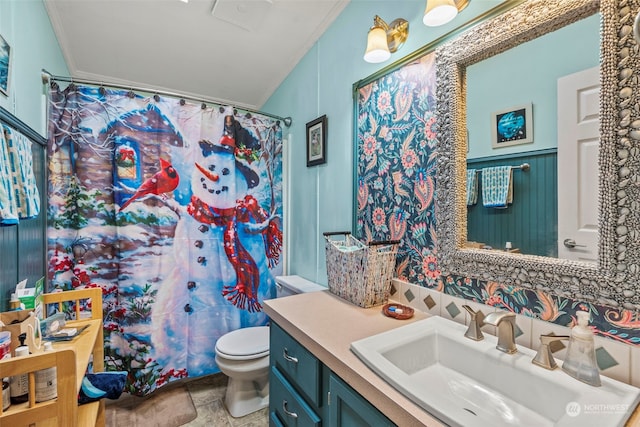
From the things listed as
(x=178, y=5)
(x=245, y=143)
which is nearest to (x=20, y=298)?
(x=245, y=143)

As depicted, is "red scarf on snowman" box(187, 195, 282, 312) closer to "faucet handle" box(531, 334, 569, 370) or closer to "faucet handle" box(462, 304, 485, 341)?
"faucet handle" box(462, 304, 485, 341)

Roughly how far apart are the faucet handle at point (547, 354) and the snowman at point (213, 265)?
5.71 feet

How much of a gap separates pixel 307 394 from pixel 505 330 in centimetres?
67

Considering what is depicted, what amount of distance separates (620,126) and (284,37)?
1.88 m

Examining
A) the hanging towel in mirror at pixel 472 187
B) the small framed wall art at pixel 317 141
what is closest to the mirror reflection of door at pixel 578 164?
the hanging towel in mirror at pixel 472 187

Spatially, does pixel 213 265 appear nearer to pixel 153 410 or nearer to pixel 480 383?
pixel 153 410

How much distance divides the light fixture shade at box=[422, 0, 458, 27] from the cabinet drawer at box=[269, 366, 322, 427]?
4.63 feet

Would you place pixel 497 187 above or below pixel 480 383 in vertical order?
above

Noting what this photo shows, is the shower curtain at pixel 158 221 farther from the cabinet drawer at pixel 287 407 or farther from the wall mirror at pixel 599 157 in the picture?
the wall mirror at pixel 599 157

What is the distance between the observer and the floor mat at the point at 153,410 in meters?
1.60

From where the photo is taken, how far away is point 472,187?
992 mm

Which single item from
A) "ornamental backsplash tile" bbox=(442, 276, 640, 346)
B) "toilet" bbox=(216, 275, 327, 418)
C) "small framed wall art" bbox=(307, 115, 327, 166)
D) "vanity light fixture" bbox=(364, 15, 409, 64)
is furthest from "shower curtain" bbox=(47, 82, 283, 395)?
"ornamental backsplash tile" bbox=(442, 276, 640, 346)

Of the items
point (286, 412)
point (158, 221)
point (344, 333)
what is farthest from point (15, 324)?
point (344, 333)

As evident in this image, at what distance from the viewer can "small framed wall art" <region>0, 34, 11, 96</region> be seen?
3.36 feet
